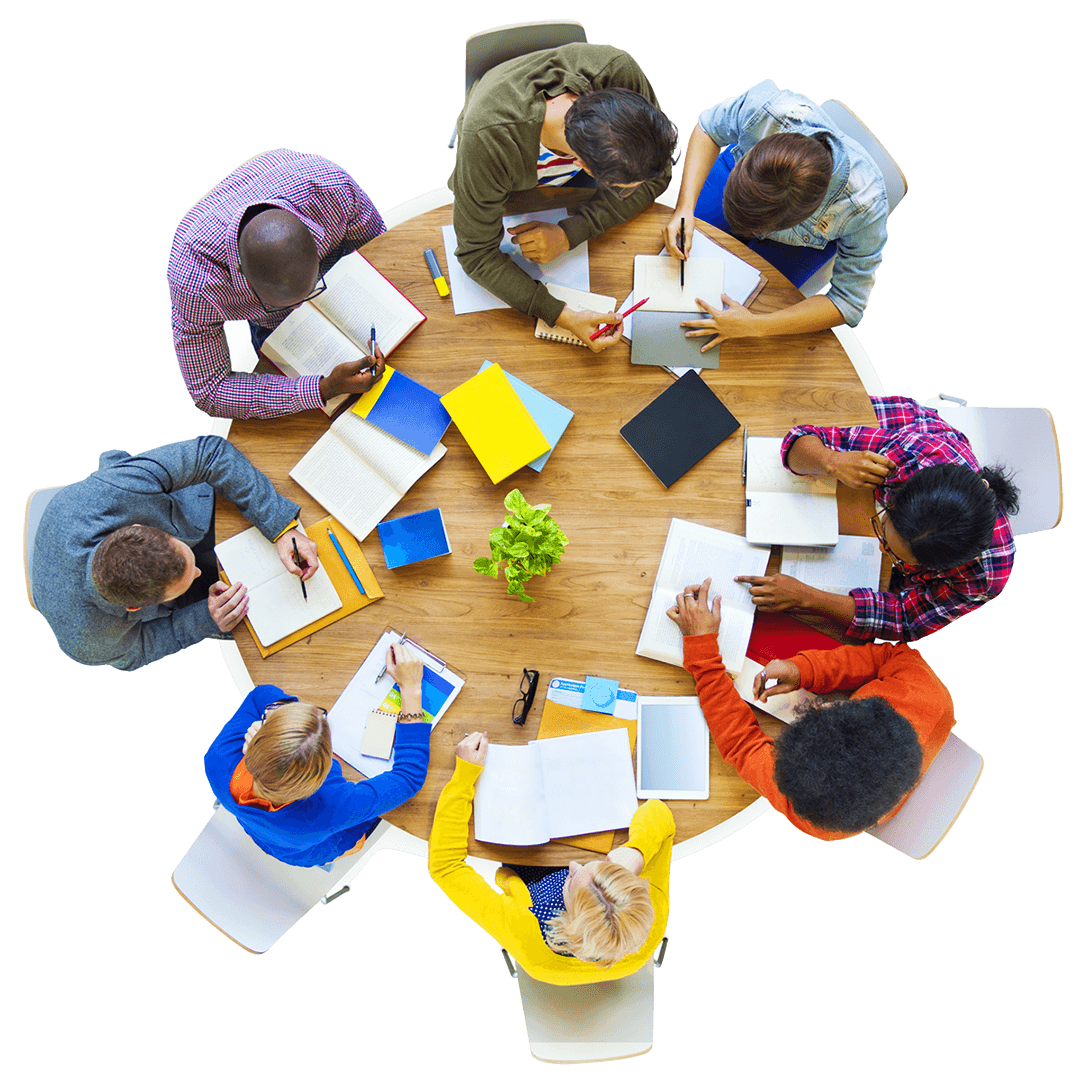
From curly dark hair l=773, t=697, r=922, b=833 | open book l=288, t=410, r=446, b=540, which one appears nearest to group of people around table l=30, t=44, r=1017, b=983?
curly dark hair l=773, t=697, r=922, b=833

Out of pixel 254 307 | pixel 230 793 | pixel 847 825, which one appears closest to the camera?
pixel 847 825

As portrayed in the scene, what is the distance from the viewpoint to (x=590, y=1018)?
7.11 feet

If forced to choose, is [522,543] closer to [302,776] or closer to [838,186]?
[302,776]

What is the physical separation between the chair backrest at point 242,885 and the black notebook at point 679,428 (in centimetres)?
161

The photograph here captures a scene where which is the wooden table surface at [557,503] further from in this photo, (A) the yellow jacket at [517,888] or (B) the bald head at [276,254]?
(B) the bald head at [276,254]

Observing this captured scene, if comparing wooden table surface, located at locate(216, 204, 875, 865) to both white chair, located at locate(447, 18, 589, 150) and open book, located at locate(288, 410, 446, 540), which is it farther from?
white chair, located at locate(447, 18, 589, 150)

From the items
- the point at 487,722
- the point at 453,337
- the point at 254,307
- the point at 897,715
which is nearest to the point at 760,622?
the point at 897,715

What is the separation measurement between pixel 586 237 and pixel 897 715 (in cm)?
163

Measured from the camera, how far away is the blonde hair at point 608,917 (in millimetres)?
1889

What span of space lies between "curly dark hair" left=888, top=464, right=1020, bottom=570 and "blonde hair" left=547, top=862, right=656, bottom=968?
3.68 feet

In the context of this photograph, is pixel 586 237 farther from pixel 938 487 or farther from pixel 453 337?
pixel 938 487

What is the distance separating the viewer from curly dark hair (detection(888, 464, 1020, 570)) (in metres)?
1.97

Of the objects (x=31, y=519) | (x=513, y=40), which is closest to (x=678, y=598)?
(x=513, y=40)

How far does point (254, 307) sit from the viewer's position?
2314 millimetres
